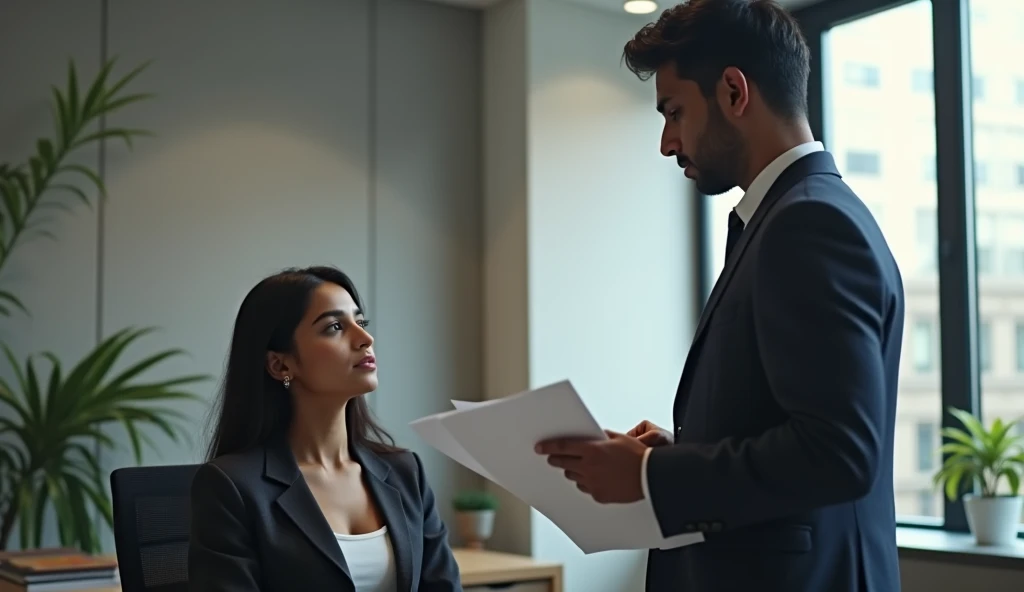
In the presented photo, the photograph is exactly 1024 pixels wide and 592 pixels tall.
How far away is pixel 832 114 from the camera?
4270 mm

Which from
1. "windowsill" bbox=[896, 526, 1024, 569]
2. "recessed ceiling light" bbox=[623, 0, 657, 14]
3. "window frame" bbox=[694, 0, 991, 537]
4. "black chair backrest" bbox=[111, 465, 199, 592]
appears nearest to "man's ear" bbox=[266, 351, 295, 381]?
"black chair backrest" bbox=[111, 465, 199, 592]

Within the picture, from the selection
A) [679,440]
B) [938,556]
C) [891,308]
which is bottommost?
[938,556]

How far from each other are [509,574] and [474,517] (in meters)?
0.51

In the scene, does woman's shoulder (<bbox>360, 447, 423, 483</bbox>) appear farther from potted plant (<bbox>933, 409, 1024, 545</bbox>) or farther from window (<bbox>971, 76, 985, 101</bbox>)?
window (<bbox>971, 76, 985, 101</bbox>)

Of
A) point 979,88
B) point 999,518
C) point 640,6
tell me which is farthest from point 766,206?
point 640,6

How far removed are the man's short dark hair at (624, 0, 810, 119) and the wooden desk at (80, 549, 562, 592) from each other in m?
2.35

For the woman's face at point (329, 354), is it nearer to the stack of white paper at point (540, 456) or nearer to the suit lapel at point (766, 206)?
the stack of white paper at point (540, 456)

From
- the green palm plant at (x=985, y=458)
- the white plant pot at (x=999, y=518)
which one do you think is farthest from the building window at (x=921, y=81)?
the white plant pot at (x=999, y=518)

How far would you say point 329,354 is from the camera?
2.38 metres

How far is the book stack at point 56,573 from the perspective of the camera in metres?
2.90

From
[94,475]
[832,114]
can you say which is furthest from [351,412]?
[832,114]

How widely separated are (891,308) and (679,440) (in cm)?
30

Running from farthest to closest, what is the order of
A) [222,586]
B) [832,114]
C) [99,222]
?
[832,114]
[99,222]
[222,586]

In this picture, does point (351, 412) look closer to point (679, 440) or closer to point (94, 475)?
point (679, 440)
